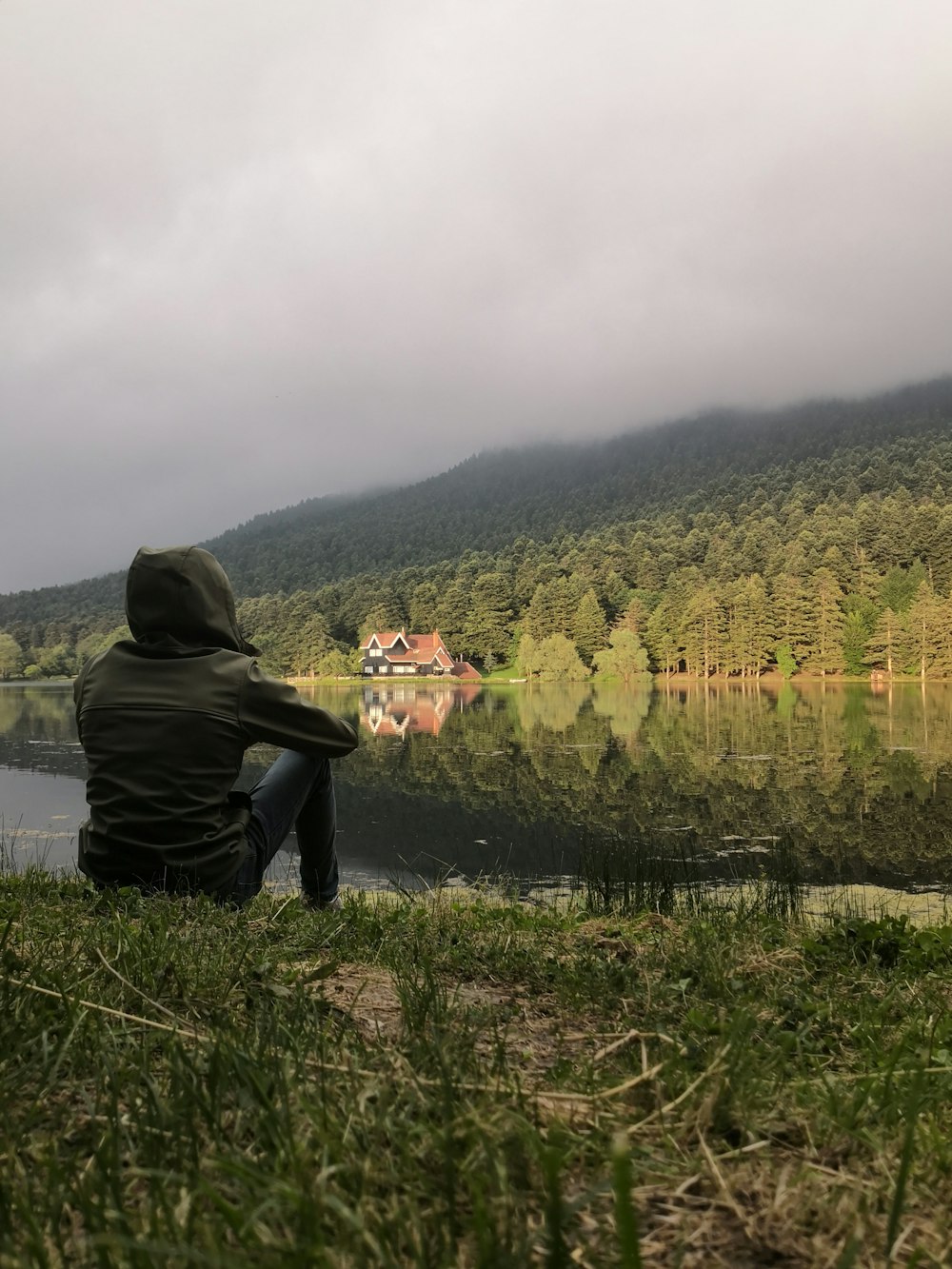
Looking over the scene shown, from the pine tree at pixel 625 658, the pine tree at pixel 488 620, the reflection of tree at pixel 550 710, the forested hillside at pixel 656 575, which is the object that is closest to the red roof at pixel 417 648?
the forested hillside at pixel 656 575

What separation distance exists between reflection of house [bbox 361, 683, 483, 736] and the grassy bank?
20.8 meters

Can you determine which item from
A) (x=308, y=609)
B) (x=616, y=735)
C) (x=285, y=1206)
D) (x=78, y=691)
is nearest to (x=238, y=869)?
(x=78, y=691)

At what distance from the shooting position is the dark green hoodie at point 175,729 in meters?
2.75

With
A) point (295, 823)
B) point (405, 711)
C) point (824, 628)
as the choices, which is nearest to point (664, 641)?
point (824, 628)

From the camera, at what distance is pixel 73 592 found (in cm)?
9969

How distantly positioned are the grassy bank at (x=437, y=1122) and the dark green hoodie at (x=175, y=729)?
0.78 metres

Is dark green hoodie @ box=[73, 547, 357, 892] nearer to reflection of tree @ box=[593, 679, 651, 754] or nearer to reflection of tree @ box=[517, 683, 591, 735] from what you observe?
reflection of tree @ box=[593, 679, 651, 754]

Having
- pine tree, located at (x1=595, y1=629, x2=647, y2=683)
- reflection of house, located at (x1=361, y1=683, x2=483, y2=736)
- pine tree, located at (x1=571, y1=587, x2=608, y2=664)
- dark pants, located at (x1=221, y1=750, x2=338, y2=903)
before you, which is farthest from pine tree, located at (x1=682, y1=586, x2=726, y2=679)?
dark pants, located at (x1=221, y1=750, x2=338, y2=903)

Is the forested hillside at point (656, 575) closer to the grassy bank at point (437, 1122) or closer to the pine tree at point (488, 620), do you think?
the pine tree at point (488, 620)

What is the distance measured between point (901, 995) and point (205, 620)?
249 centimetres

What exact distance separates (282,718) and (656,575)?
74186 mm

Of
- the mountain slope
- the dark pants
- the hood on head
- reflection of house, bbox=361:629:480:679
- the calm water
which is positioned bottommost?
reflection of house, bbox=361:629:480:679

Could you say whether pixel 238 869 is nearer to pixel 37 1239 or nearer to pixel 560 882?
pixel 37 1239

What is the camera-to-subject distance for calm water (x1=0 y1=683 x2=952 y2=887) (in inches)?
319
